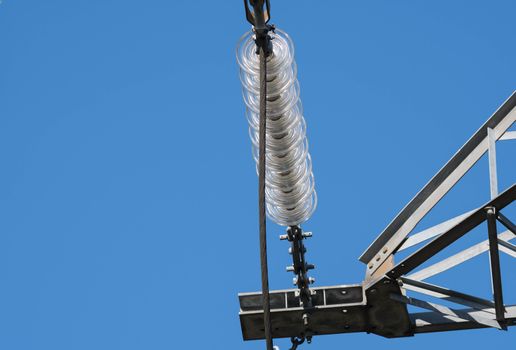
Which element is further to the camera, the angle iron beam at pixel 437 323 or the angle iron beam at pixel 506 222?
the angle iron beam at pixel 437 323

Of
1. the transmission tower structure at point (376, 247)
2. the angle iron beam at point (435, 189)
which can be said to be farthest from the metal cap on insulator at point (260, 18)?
the angle iron beam at point (435, 189)

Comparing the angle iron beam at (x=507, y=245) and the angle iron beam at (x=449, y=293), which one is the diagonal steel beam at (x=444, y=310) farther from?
the angle iron beam at (x=507, y=245)

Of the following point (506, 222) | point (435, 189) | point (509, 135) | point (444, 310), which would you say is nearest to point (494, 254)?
point (506, 222)

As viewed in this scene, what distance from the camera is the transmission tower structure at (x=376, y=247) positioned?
11180mm

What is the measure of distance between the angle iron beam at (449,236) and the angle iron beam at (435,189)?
468 millimetres

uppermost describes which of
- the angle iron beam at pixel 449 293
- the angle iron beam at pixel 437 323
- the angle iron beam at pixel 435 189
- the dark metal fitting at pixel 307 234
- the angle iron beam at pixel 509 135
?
the angle iron beam at pixel 509 135

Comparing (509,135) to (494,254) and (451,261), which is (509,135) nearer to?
(451,261)

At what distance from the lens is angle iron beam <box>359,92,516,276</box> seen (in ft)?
39.5

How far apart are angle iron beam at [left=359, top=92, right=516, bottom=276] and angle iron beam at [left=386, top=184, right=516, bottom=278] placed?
468 millimetres

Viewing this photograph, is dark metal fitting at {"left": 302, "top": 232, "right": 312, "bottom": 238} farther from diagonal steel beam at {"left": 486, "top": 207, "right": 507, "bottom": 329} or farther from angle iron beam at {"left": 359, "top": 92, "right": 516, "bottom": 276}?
diagonal steel beam at {"left": 486, "top": 207, "right": 507, "bottom": 329}

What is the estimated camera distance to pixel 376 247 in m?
12.4

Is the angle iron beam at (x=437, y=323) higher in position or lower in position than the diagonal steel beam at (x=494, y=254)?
lower

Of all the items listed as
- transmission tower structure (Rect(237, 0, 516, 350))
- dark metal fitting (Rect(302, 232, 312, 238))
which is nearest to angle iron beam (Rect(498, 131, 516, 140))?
transmission tower structure (Rect(237, 0, 516, 350))

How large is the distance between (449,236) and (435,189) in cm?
96
